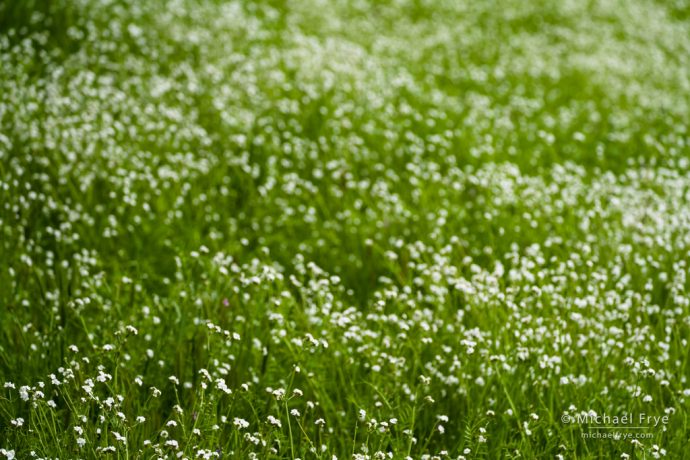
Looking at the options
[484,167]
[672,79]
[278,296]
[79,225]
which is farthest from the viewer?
[672,79]

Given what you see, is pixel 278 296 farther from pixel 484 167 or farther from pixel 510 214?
pixel 484 167

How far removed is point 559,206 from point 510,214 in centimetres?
43

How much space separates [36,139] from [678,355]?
5.02 metres

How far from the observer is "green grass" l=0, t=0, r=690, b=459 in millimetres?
3730

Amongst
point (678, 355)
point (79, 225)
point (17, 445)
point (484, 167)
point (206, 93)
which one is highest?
point (206, 93)

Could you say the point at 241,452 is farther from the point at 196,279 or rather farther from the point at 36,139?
the point at 36,139

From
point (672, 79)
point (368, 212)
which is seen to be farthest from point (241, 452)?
point (672, 79)

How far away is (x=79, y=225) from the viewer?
5.50m

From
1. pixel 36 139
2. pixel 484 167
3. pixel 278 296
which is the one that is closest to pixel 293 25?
pixel 484 167

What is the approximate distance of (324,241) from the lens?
595 cm

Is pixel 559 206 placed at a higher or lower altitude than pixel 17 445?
higher

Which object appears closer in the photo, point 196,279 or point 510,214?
point 196,279

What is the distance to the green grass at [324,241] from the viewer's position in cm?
373

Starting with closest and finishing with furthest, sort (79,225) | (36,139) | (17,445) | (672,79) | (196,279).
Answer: (17,445)
(196,279)
(79,225)
(36,139)
(672,79)
